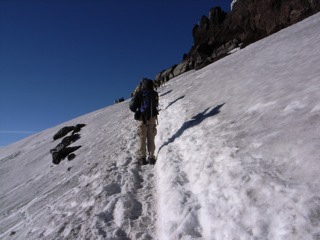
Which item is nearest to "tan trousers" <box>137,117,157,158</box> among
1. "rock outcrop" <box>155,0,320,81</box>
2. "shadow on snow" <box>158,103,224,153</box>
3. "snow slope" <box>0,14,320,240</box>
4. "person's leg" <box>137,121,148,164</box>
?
"person's leg" <box>137,121,148,164</box>

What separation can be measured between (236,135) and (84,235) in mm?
3736

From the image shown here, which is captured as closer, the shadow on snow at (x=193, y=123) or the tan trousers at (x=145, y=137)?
the tan trousers at (x=145, y=137)

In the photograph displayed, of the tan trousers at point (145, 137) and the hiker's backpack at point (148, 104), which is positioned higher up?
the hiker's backpack at point (148, 104)

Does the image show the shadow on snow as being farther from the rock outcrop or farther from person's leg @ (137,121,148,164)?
the rock outcrop

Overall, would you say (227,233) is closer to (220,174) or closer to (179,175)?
(220,174)

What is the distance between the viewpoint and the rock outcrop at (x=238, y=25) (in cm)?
3519

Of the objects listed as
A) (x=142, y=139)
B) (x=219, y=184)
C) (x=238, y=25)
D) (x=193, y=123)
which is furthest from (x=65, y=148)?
(x=238, y=25)

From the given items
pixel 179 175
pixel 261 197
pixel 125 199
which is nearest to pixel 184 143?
pixel 179 175

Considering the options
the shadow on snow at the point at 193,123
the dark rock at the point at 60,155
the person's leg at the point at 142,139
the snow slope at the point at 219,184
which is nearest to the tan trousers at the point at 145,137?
the person's leg at the point at 142,139

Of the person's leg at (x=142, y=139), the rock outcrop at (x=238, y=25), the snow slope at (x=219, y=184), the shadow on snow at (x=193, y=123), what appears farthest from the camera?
the rock outcrop at (x=238, y=25)

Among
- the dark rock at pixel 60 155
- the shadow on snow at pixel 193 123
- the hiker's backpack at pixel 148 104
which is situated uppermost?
the hiker's backpack at pixel 148 104

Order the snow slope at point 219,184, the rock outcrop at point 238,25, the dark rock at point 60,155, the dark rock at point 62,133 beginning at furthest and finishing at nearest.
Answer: the rock outcrop at point 238,25, the dark rock at point 62,133, the dark rock at point 60,155, the snow slope at point 219,184

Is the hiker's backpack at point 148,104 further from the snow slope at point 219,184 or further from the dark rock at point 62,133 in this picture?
the dark rock at point 62,133

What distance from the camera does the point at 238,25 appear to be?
50125mm
